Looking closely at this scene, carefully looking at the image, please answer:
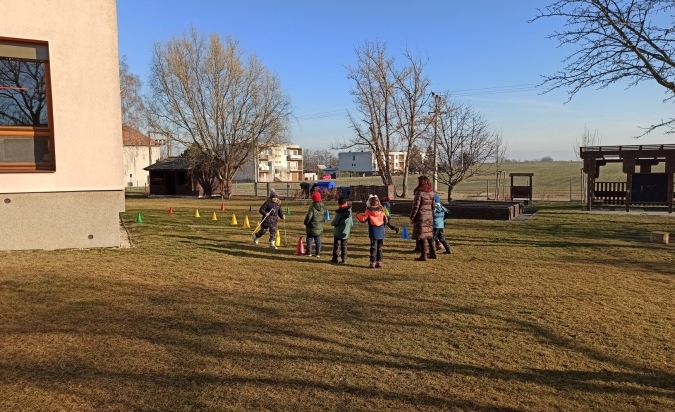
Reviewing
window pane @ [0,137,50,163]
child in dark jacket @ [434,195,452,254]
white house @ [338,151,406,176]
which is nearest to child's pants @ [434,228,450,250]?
child in dark jacket @ [434,195,452,254]

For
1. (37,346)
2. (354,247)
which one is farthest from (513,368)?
(354,247)

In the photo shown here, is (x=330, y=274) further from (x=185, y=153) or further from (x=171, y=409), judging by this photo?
(x=185, y=153)

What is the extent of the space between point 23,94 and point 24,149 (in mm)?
1140

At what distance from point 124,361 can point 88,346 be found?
0.62 meters

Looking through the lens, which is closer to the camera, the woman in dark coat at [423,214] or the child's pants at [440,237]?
the woman in dark coat at [423,214]

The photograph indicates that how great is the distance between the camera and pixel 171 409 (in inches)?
131

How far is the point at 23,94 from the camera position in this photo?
9508 mm

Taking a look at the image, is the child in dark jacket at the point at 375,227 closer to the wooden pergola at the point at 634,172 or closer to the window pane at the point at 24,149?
the window pane at the point at 24,149

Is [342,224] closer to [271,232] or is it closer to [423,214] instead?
[423,214]

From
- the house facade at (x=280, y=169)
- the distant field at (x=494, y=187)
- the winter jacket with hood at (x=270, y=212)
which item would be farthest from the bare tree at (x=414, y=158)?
the house facade at (x=280, y=169)

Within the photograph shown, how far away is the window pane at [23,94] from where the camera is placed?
9.40m

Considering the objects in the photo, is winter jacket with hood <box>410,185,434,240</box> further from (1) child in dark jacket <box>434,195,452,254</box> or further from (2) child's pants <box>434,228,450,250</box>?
(2) child's pants <box>434,228,450,250</box>

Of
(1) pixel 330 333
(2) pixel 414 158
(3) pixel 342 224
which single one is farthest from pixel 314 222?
(2) pixel 414 158

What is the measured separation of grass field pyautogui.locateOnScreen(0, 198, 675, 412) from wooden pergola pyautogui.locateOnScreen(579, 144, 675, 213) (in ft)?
43.7
